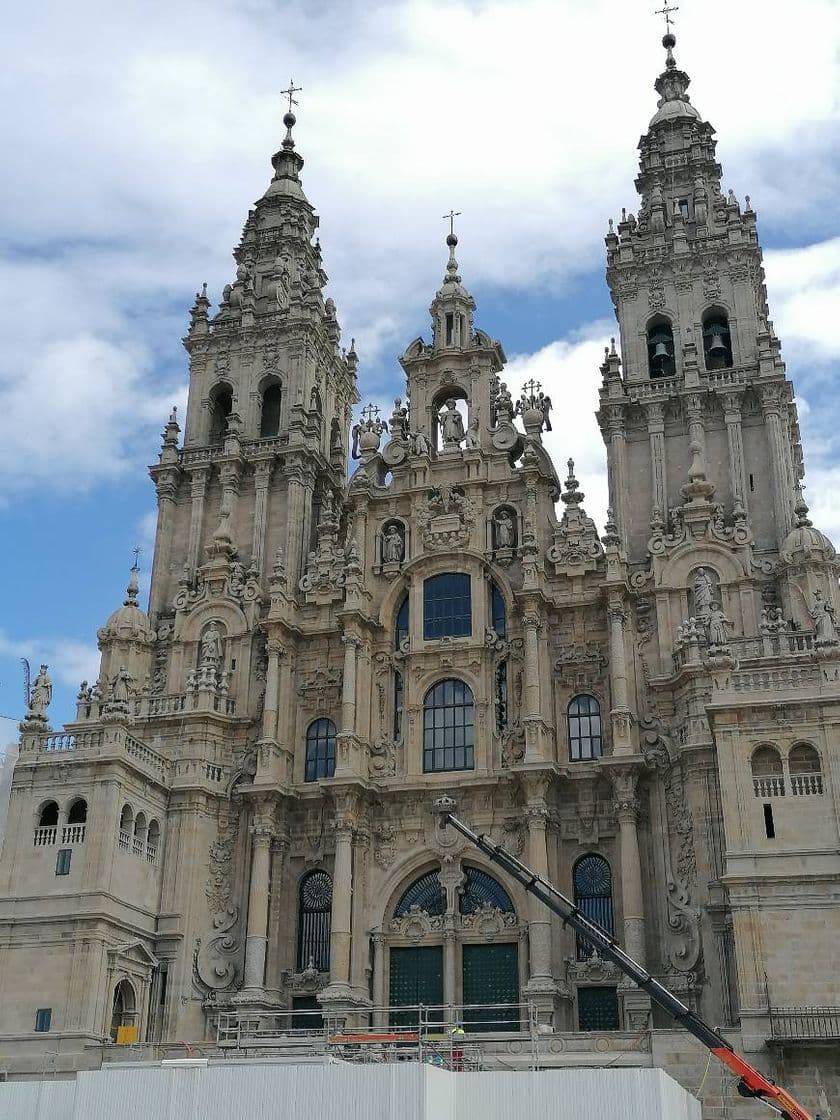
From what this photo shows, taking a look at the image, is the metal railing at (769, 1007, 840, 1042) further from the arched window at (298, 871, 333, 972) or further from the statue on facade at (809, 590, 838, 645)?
the arched window at (298, 871, 333, 972)

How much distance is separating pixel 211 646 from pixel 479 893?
40.7 ft

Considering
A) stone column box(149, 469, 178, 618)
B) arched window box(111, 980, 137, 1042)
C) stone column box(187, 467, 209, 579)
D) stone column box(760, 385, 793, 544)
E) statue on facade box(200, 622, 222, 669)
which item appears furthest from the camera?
stone column box(187, 467, 209, 579)

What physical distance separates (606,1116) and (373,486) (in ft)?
88.0

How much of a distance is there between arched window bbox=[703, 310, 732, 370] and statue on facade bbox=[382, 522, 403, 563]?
12.6 meters

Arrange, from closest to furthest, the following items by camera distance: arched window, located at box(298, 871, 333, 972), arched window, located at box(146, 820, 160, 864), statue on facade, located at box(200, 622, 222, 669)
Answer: arched window, located at box(146, 820, 160, 864) < arched window, located at box(298, 871, 333, 972) < statue on facade, located at box(200, 622, 222, 669)

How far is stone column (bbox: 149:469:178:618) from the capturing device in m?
47.5

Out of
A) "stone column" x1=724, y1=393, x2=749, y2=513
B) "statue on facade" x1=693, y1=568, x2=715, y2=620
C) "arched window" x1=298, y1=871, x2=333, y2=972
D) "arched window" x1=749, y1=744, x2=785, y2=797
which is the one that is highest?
"stone column" x1=724, y1=393, x2=749, y2=513

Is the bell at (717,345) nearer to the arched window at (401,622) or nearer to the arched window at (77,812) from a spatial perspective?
the arched window at (401,622)

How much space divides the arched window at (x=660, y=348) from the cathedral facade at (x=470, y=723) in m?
0.17

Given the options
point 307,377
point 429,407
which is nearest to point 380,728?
point 429,407

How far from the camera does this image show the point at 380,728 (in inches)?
1693

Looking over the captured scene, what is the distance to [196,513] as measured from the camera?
4866 centimetres

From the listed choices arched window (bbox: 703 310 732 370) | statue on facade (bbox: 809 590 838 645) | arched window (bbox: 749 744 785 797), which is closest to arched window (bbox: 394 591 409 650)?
arched window (bbox: 703 310 732 370)

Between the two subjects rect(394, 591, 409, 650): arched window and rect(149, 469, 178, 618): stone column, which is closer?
rect(394, 591, 409, 650): arched window
